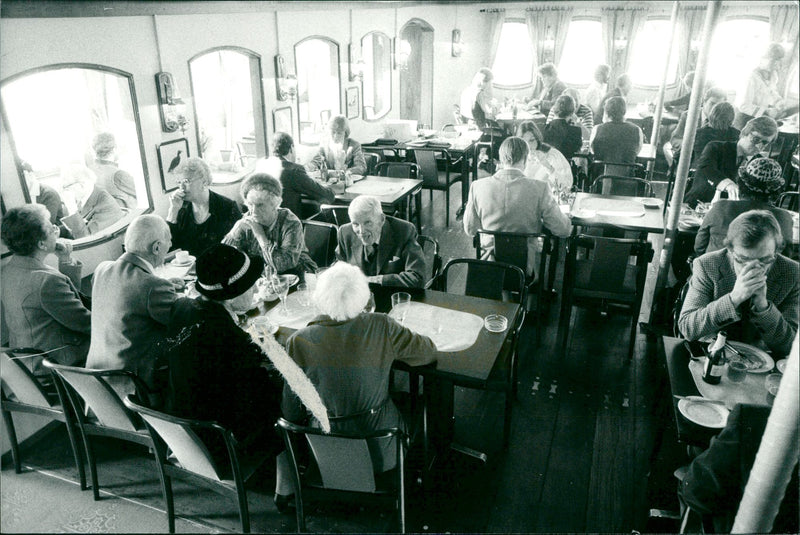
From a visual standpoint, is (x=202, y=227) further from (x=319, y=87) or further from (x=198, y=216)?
(x=319, y=87)

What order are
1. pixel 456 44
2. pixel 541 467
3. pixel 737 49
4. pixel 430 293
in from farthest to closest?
1. pixel 737 49
2. pixel 456 44
3. pixel 430 293
4. pixel 541 467

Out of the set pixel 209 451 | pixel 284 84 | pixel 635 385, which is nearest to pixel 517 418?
pixel 635 385

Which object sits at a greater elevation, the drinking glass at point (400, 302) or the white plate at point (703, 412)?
the drinking glass at point (400, 302)

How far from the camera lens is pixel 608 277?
12.9ft

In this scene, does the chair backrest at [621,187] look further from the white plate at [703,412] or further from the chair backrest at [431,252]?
the white plate at [703,412]

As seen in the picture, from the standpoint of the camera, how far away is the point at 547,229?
4.36 m

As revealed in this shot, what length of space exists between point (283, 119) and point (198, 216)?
2.69 metres

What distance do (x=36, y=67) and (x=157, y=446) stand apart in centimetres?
265

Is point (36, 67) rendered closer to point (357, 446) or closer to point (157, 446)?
point (157, 446)

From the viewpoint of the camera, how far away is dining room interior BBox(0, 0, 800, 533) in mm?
2420

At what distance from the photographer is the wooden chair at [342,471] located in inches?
83.6

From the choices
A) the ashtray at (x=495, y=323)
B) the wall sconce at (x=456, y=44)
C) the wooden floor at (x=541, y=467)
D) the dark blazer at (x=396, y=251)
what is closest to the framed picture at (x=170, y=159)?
the dark blazer at (x=396, y=251)

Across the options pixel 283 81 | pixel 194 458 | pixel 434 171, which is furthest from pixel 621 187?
pixel 194 458

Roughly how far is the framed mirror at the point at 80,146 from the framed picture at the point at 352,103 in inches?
121
